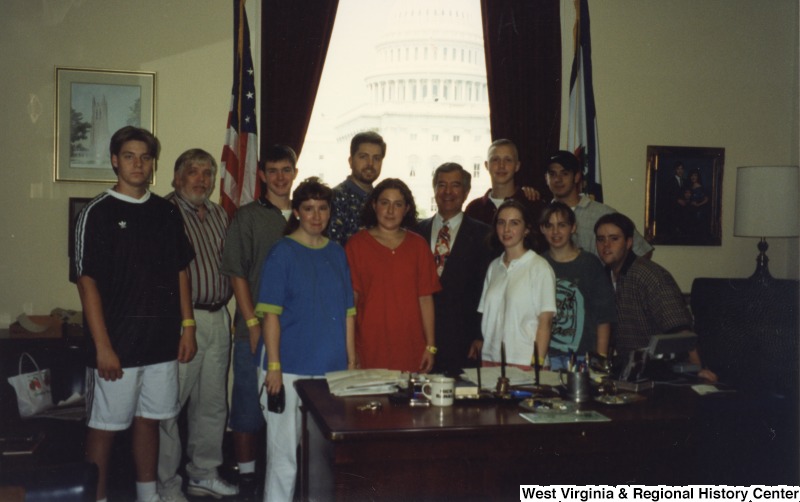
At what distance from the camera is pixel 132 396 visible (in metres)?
3.08

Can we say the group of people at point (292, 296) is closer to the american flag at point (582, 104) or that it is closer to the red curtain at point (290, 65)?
the red curtain at point (290, 65)

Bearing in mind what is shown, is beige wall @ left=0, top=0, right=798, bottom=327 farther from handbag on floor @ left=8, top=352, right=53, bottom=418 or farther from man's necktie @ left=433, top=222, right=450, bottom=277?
man's necktie @ left=433, top=222, right=450, bottom=277

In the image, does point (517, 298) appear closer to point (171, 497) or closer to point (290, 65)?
point (171, 497)

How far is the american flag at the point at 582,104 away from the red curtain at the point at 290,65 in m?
1.76

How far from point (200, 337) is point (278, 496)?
107 centimetres

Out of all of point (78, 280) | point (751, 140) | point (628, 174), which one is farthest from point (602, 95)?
point (78, 280)

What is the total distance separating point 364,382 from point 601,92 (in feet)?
11.7

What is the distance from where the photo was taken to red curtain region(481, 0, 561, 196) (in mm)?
5027

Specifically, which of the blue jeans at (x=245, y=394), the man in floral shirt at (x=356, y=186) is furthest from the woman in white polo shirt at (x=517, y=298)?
the blue jeans at (x=245, y=394)

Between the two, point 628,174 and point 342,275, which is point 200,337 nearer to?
point 342,275

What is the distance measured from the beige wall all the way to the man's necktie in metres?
1.80

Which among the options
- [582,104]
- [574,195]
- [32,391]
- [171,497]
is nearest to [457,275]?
[574,195]

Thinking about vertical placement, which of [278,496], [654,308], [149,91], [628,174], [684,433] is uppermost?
[149,91]

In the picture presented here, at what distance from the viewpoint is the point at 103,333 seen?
2.97 m
